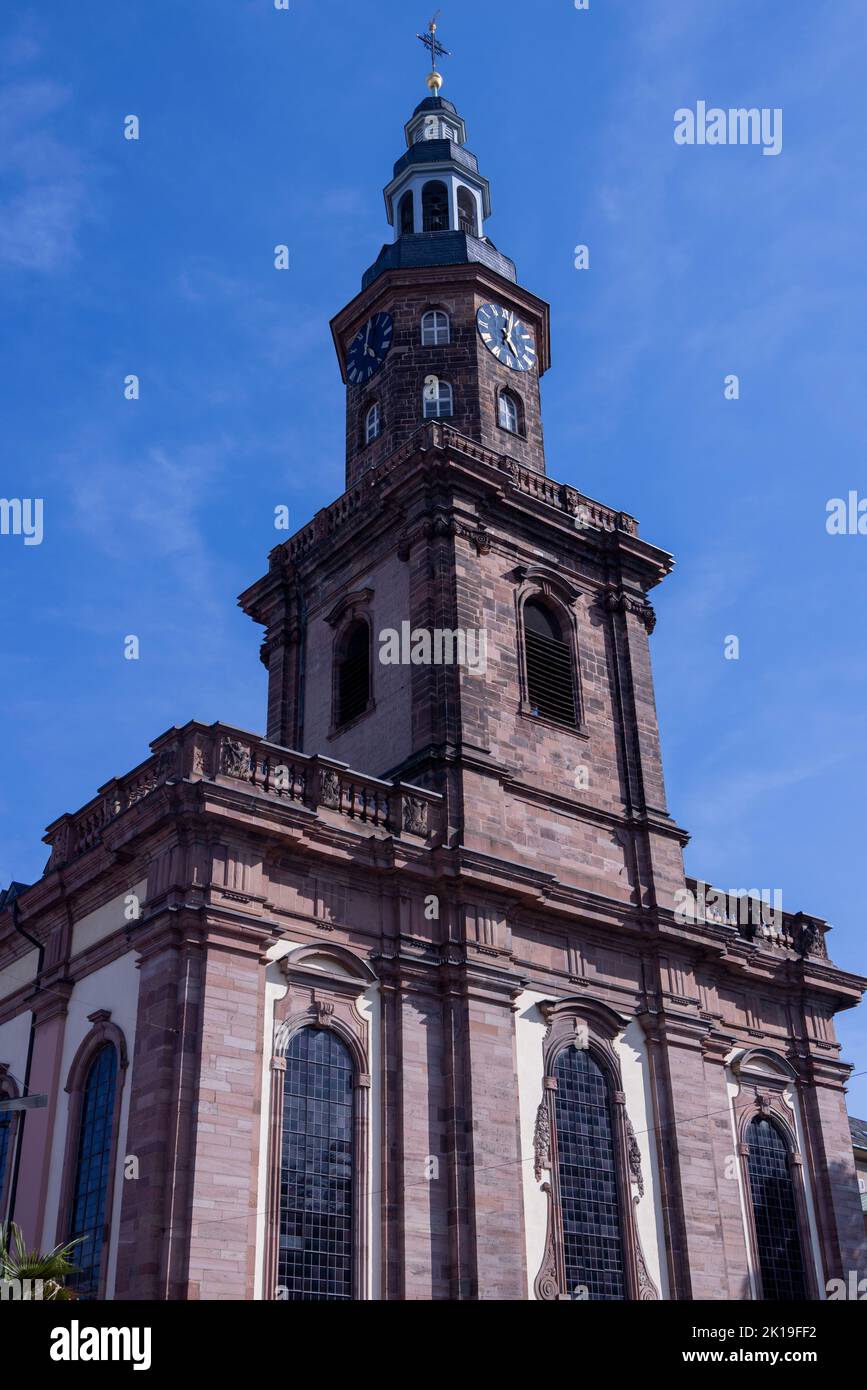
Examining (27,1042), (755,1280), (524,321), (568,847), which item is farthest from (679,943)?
(524,321)

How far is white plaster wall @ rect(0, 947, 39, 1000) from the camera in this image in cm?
2741

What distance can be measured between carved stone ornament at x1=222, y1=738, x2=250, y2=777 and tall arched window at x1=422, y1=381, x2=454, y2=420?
1271 centimetres

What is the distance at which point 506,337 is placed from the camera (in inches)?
1435

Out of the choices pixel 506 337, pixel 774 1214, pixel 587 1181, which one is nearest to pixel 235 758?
pixel 587 1181

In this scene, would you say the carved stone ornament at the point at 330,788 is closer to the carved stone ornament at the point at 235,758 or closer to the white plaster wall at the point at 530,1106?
the carved stone ornament at the point at 235,758

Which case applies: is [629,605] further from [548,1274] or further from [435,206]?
[548,1274]

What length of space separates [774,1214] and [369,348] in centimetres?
2214

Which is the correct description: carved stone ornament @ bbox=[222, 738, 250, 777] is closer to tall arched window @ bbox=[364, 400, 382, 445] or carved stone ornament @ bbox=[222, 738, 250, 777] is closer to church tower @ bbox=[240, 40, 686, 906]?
church tower @ bbox=[240, 40, 686, 906]

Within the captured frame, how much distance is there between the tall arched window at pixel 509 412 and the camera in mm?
35188

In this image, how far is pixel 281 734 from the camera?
3316 cm

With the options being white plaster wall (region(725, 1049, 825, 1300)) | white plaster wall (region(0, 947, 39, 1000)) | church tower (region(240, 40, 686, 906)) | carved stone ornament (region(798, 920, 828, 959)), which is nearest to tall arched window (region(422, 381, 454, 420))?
church tower (region(240, 40, 686, 906))
